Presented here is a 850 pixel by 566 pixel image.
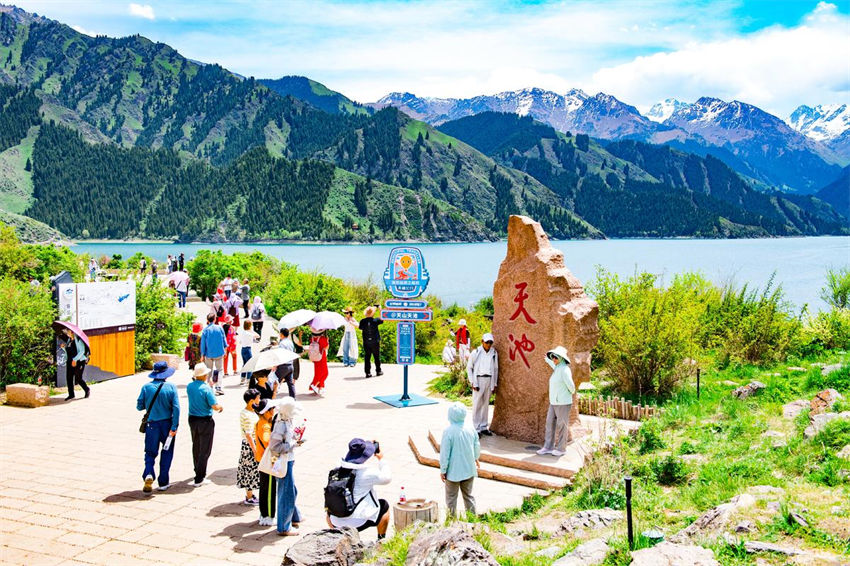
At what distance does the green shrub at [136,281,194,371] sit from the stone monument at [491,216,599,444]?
31.5 feet

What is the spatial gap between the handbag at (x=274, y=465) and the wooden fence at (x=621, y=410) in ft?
21.0

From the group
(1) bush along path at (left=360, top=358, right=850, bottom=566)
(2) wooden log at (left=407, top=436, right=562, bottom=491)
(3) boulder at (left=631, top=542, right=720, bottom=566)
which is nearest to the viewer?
(3) boulder at (left=631, top=542, right=720, bottom=566)

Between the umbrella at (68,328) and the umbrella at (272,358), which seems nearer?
the umbrella at (272,358)

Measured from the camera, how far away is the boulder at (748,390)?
11.4 m

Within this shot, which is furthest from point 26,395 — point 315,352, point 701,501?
point 701,501

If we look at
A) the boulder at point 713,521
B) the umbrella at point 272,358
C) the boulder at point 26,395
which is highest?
the umbrella at point 272,358

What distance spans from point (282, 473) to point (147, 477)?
232 cm

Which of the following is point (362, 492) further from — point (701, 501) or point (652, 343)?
point (652, 343)

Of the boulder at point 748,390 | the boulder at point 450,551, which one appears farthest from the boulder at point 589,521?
the boulder at point 748,390

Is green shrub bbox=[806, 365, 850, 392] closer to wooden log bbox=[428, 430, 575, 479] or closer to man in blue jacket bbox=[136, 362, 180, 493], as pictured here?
wooden log bbox=[428, 430, 575, 479]

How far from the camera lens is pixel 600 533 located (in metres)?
5.75

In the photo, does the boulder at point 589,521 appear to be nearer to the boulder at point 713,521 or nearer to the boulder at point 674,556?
the boulder at point 713,521

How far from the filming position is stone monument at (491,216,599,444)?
9492 mm

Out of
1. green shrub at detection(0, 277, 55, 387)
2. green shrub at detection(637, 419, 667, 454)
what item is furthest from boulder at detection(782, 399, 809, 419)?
green shrub at detection(0, 277, 55, 387)
